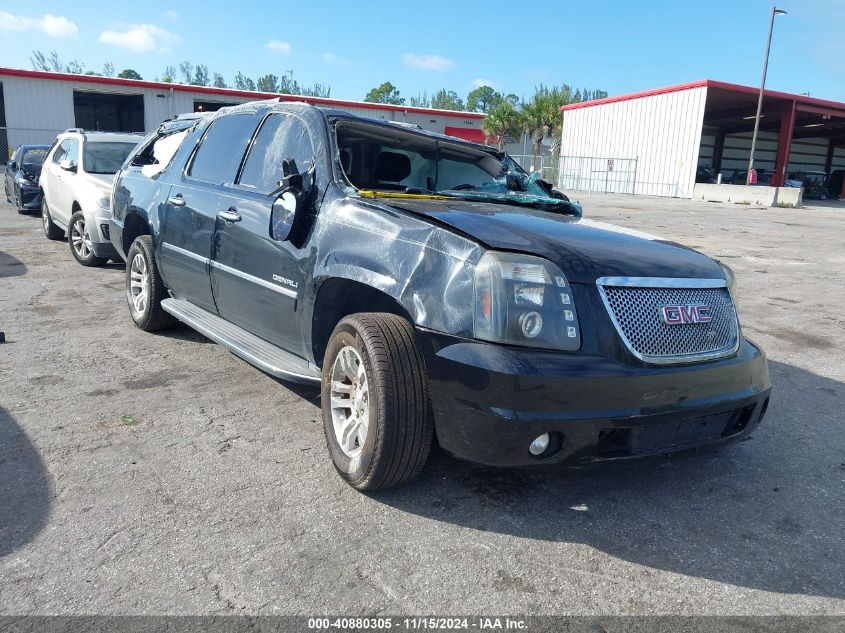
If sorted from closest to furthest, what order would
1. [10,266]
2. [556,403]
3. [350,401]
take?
[556,403] → [350,401] → [10,266]

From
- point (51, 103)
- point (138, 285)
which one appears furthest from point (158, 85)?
point (138, 285)

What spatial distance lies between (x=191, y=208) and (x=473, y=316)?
2.78 m

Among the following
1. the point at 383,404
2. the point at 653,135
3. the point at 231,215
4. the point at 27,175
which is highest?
the point at 653,135

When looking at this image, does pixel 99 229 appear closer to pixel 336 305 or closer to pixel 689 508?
pixel 336 305

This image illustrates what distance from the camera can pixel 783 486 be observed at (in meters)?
3.29

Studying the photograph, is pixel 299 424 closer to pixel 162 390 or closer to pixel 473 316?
pixel 162 390

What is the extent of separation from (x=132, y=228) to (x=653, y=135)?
34.8m

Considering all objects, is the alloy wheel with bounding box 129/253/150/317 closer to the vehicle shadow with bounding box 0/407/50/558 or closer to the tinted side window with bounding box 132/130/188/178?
the tinted side window with bounding box 132/130/188/178

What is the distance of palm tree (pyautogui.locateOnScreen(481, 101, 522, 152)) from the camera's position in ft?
159

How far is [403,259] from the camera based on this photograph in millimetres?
2922

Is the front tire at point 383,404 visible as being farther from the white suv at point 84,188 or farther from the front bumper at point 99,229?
the white suv at point 84,188

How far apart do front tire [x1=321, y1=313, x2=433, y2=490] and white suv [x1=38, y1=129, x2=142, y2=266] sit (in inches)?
247

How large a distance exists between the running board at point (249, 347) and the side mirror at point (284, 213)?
642 millimetres

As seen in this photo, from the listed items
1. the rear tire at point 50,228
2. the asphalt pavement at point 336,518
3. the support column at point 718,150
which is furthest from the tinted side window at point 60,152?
the support column at point 718,150
